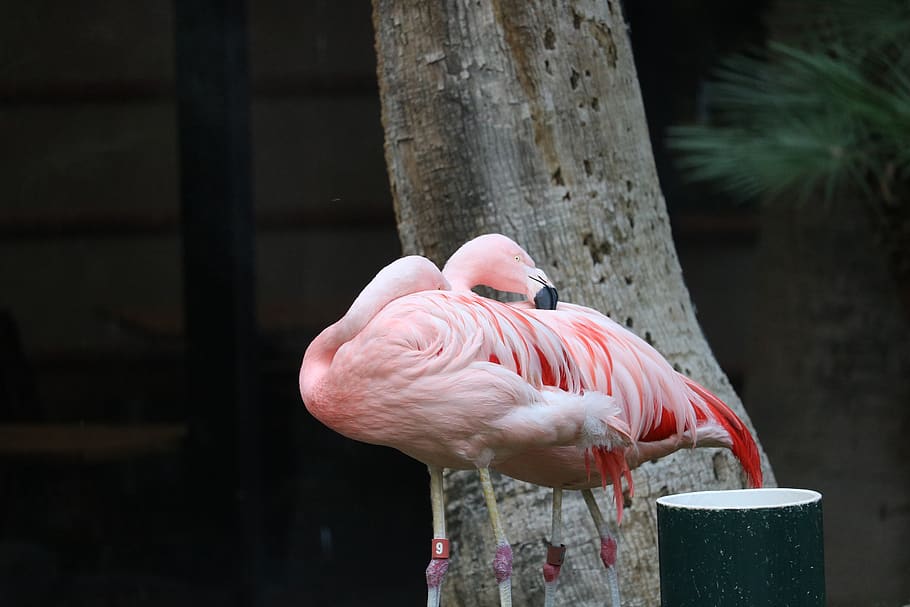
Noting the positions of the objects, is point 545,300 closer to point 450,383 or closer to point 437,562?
point 450,383

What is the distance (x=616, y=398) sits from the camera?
2.20 metres

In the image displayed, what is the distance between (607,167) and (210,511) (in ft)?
6.28

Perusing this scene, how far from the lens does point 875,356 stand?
14.5 feet

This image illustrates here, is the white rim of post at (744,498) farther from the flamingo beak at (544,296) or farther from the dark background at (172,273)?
the dark background at (172,273)

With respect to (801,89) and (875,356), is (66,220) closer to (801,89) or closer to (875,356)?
(801,89)

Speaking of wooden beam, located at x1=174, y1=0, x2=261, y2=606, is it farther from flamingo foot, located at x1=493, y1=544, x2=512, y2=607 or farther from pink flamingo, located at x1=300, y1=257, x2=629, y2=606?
flamingo foot, located at x1=493, y1=544, x2=512, y2=607

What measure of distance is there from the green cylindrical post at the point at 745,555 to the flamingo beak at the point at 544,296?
1.49 feet

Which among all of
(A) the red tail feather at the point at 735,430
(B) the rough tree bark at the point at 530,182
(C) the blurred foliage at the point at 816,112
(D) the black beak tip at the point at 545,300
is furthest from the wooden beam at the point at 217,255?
(A) the red tail feather at the point at 735,430

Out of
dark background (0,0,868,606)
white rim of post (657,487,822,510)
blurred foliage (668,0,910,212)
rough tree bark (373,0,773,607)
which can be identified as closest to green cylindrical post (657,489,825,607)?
white rim of post (657,487,822,510)

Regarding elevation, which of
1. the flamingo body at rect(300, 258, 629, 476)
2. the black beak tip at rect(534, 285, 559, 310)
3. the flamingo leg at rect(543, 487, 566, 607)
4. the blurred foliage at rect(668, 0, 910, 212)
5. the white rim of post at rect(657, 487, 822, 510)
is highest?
the blurred foliage at rect(668, 0, 910, 212)

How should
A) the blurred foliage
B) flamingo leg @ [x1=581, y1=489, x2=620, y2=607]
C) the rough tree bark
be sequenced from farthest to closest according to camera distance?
the blurred foliage
the rough tree bark
flamingo leg @ [x1=581, y1=489, x2=620, y2=607]

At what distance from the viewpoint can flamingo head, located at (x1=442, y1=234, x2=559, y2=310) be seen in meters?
2.37

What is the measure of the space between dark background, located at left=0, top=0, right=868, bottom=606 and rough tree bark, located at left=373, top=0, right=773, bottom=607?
1.17 m

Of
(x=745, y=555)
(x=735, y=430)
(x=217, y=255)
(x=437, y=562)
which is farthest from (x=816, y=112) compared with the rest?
(x=437, y=562)
